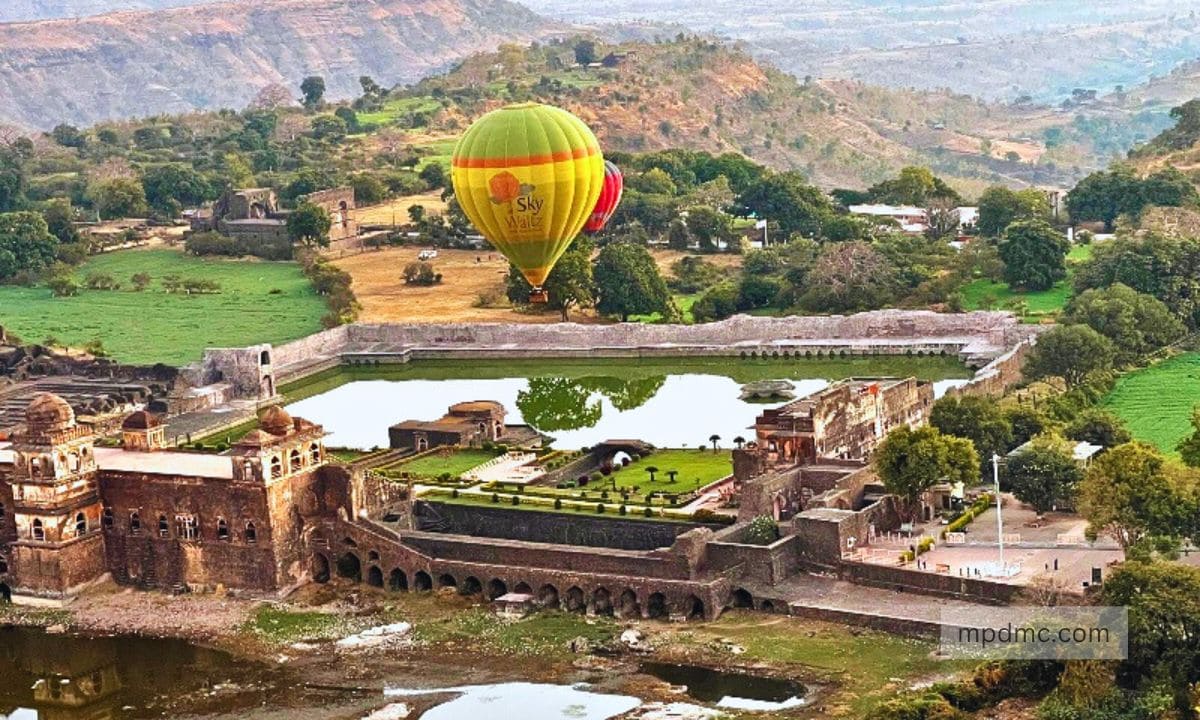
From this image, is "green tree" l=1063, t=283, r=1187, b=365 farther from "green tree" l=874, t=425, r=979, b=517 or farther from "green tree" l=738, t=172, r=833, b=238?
"green tree" l=738, t=172, r=833, b=238

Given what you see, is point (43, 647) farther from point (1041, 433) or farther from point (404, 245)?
point (404, 245)

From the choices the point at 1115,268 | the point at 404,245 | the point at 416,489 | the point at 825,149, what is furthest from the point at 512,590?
the point at 825,149

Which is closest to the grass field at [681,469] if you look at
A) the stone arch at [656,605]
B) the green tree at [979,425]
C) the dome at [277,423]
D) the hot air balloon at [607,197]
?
the green tree at [979,425]

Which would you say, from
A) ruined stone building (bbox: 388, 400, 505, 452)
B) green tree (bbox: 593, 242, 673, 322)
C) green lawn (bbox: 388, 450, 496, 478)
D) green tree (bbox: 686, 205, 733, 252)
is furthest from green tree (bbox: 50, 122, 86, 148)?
green lawn (bbox: 388, 450, 496, 478)

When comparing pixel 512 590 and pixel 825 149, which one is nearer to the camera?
pixel 512 590

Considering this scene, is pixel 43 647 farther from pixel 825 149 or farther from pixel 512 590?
pixel 825 149

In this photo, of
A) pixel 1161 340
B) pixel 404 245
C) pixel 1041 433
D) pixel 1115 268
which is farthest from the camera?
pixel 404 245

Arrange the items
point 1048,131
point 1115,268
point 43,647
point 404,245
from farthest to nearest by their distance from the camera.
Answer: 1. point 1048,131
2. point 404,245
3. point 1115,268
4. point 43,647
